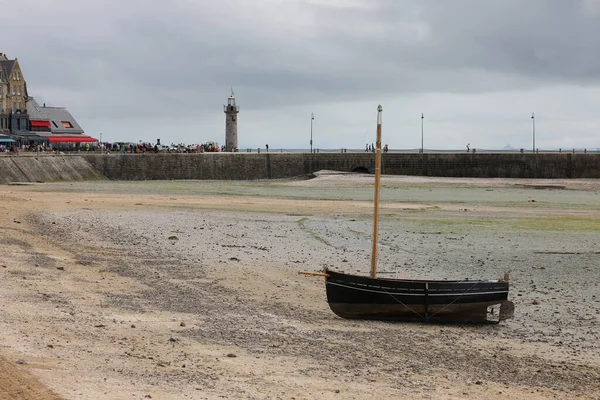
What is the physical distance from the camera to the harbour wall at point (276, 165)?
72.2 metres

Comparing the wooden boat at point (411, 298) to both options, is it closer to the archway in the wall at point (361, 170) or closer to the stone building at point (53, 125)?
the archway in the wall at point (361, 170)

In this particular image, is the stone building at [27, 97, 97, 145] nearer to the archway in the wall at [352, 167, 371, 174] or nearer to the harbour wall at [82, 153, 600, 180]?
the harbour wall at [82, 153, 600, 180]

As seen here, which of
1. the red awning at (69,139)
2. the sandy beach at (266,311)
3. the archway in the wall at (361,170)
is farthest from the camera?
the red awning at (69,139)

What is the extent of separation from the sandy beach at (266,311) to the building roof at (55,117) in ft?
223

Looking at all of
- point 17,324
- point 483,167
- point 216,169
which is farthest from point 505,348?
point 483,167

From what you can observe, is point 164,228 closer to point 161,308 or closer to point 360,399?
point 161,308

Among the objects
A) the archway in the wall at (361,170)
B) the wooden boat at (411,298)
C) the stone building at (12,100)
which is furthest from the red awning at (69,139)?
the wooden boat at (411,298)

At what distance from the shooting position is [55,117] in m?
106

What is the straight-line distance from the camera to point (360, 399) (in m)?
12.2

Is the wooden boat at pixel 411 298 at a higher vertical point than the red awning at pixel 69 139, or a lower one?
lower

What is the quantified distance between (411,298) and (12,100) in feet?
293

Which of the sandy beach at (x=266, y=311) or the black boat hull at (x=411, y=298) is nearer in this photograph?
the sandy beach at (x=266, y=311)

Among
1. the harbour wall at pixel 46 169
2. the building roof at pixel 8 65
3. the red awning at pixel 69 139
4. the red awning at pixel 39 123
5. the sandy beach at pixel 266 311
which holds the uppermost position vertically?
the building roof at pixel 8 65

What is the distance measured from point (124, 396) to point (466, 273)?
14461 millimetres
